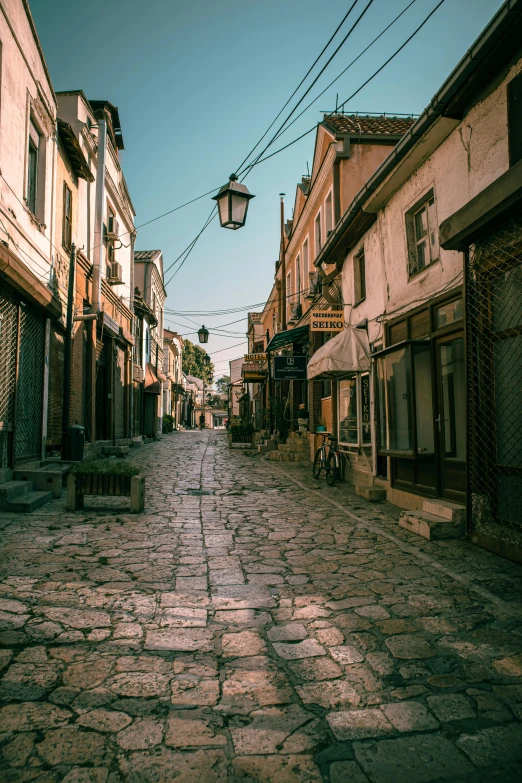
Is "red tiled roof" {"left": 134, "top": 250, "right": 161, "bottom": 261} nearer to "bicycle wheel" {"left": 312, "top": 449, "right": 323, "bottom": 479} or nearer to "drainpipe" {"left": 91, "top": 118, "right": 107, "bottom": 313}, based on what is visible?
"drainpipe" {"left": 91, "top": 118, "right": 107, "bottom": 313}

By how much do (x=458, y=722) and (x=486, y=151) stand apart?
5820 mm

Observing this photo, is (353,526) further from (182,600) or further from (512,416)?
(182,600)

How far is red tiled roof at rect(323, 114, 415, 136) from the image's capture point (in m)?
13.7

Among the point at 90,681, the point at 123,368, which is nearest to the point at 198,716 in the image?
the point at 90,681

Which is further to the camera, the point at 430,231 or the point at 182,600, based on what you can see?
the point at 430,231

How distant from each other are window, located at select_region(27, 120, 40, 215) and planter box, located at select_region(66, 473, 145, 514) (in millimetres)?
5678

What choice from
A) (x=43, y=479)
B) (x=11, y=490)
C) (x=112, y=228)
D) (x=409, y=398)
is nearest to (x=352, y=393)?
(x=409, y=398)

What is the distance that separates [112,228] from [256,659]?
628 inches

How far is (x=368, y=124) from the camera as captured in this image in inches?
573

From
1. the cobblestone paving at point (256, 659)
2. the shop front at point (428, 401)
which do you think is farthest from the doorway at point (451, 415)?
the cobblestone paving at point (256, 659)

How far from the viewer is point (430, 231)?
776 centimetres

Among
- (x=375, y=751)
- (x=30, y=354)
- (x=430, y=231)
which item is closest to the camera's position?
(x=375, y=751)

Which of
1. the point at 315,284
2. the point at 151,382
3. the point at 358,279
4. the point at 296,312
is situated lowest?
the point at 151,382

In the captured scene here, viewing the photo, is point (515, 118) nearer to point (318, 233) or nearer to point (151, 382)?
point (318, 233)
